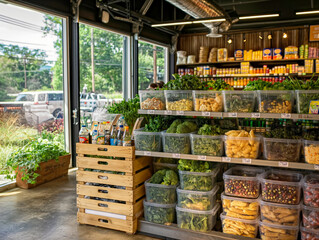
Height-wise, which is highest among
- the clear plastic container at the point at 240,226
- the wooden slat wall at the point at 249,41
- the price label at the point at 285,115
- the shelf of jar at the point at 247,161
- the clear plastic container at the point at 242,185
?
the wooden slat wall at the point at 249,41

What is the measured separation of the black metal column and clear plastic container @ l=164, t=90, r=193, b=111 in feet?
10.9

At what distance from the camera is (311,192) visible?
3008 mm

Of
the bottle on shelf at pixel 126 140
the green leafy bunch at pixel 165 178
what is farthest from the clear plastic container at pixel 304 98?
the bottle on shelf at pixel 126 140

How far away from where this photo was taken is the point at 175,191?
3.59 metres

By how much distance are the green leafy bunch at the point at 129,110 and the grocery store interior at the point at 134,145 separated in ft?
0.05

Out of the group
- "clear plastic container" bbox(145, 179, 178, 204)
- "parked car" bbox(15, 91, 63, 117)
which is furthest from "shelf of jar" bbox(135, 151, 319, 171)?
"parked car" bbox(15, 91, 63, 117)

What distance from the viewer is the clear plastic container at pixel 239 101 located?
318cm

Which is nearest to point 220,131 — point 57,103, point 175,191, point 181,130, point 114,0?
point 181,130

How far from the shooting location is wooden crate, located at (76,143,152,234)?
3537 millimetres

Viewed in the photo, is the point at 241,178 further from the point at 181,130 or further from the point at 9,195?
Answer: the point at 9,195

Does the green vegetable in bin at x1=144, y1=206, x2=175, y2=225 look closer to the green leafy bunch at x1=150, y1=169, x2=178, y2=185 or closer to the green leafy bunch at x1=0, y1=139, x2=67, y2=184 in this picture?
the green leafy bunch at x1=150, y1=169, x2=178, y2=185

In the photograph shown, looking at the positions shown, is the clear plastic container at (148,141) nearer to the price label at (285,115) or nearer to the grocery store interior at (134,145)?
the grocery store interior at (134,145)

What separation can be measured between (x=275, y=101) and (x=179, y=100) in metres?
0.96

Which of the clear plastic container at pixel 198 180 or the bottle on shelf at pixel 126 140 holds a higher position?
the bottle on shelf at pixel 126 140
